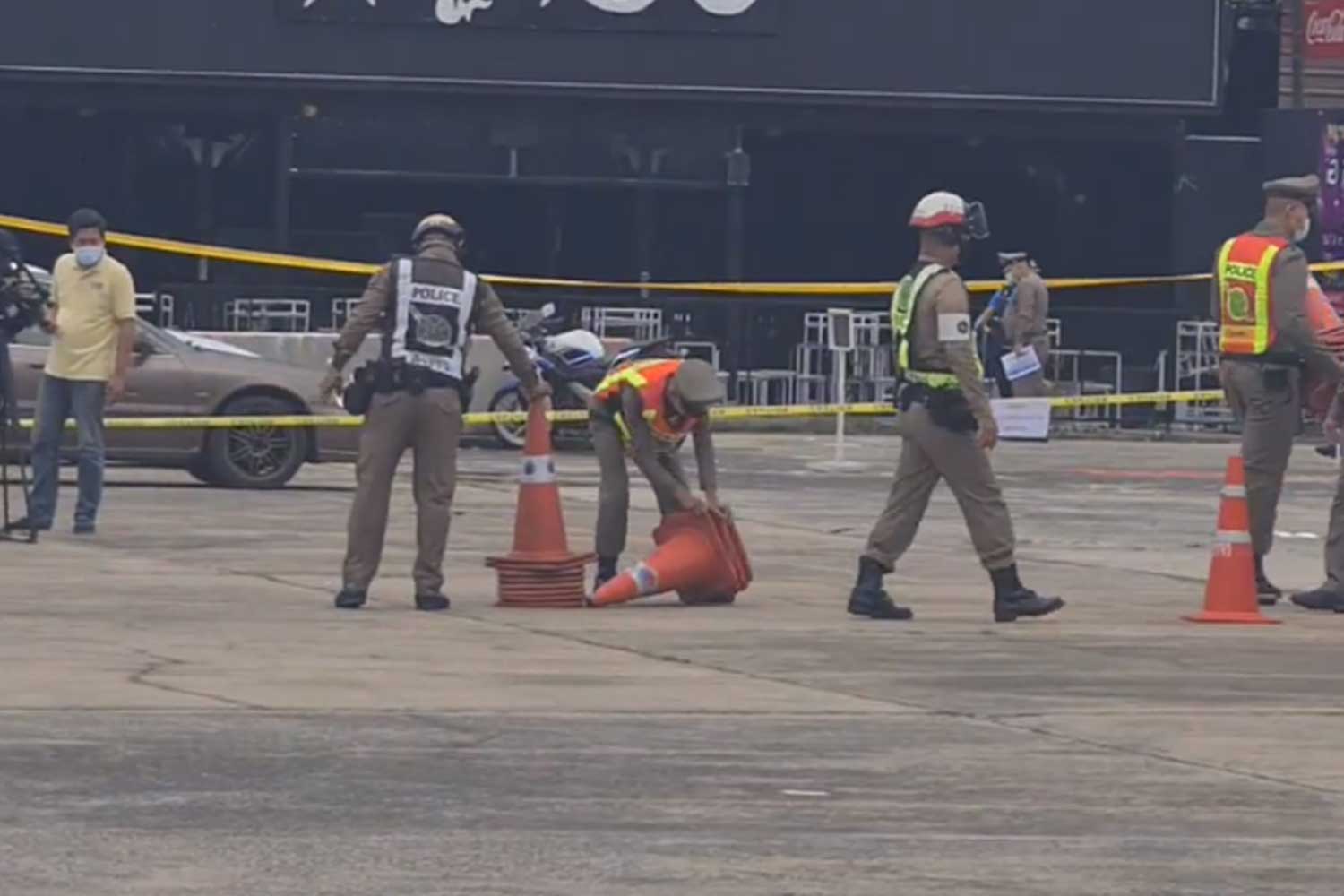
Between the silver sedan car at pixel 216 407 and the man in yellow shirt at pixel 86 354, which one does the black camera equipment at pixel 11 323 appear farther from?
the silver sedan car at pixel 216 407

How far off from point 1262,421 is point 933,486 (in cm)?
171

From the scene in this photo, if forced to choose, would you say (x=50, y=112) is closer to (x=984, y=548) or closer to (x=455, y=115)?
(x=455, y=115)

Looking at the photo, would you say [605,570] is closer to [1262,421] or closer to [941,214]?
[941,214]

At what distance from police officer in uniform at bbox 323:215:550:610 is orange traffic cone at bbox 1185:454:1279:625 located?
9.72ft

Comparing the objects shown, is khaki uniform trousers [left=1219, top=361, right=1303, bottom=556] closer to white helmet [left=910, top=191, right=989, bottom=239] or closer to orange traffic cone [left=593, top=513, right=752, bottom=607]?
white helmet [left=910, top=191, right=989, bottom=239]

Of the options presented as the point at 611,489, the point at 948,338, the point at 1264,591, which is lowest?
the point at 1264,591

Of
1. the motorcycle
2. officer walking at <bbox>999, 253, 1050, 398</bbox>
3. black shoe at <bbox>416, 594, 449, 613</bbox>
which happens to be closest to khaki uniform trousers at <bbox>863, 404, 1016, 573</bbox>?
black shoe at <bbox>416, 594, 449, 613</bbox>

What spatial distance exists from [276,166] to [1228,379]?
61.6 ft

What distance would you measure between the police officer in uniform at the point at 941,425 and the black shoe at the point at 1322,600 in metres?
1.43

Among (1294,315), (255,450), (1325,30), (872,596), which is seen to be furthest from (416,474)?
(1325,30)

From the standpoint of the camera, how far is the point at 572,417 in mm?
24203

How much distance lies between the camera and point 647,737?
10633 mm

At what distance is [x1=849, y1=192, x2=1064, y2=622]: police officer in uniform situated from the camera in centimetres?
1401

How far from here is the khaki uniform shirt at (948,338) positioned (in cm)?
1392
